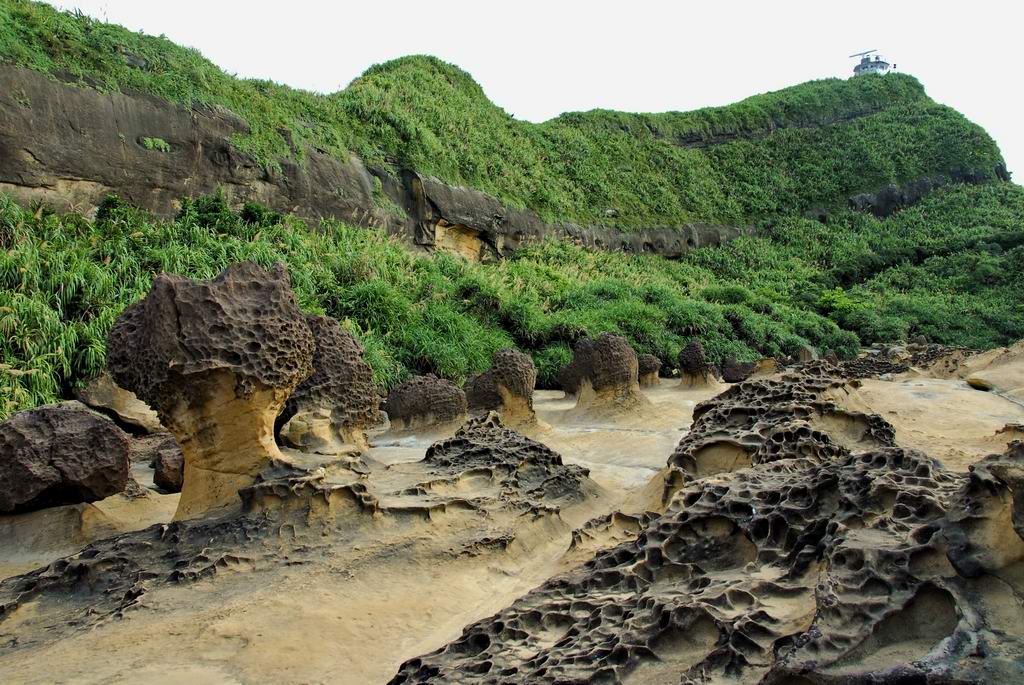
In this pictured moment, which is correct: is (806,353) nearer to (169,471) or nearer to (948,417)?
(948,417)

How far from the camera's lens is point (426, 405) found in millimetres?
7902

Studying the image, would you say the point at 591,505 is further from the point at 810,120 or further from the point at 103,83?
the point at 810,120

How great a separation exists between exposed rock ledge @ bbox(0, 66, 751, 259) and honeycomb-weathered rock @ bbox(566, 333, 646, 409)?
8.37 m

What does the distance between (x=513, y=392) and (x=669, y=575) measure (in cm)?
545

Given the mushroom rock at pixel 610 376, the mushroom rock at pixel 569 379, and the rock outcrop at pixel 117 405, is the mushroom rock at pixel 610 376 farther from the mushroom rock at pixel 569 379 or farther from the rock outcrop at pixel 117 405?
the rock outcrop at pixel 117 405

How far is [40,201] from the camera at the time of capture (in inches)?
451

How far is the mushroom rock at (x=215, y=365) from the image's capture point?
441 cm

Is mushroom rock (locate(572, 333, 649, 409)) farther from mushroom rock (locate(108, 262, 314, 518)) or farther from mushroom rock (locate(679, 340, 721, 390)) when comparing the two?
mushroom rock (locate(108, 262, 314, 518))

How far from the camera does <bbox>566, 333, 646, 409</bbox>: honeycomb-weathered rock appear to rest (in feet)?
29.6

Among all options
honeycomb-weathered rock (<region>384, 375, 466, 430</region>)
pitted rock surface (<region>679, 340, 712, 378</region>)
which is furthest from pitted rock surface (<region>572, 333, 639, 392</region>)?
pitted rock surface (<region>679, 340, 712, 378</region>)

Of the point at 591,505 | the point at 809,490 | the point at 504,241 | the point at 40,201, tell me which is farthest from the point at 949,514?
the point at 504,241

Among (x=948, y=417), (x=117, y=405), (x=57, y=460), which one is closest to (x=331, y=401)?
(x=57, y=460)

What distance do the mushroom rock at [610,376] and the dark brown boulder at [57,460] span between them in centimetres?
528

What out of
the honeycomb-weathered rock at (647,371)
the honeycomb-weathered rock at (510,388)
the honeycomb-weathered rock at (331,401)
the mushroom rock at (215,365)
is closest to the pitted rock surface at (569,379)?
the honeycomb-weathered rock at (647,371)
